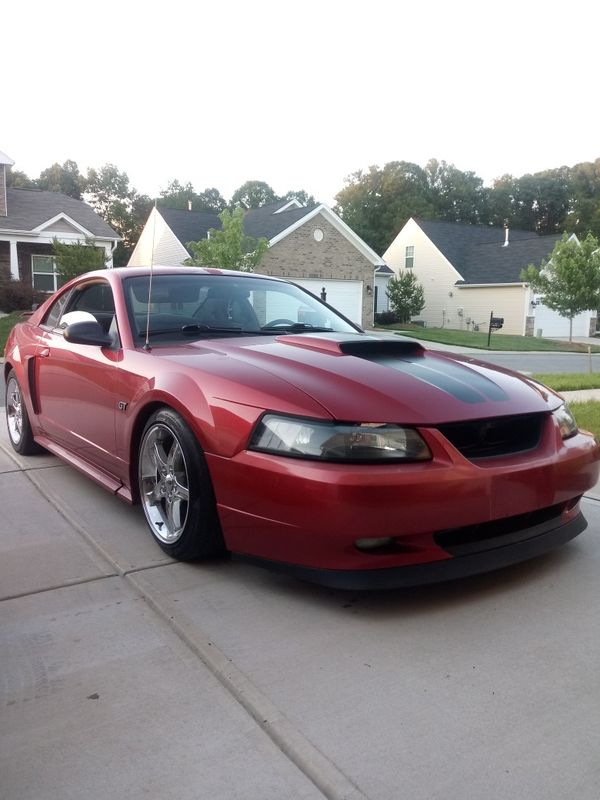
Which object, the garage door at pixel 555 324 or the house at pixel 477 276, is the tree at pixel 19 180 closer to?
the house at pixel 477 276

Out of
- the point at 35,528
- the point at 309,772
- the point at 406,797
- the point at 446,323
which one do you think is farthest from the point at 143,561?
the point at 446,323

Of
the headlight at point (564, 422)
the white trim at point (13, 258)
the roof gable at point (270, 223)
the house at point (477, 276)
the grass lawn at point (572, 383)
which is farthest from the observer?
the house at point (477, 276)

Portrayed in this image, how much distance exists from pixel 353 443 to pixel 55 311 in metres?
3.37

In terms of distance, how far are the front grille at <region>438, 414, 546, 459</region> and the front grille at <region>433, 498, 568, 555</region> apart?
283mm

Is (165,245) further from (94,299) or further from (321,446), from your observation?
(321,446)

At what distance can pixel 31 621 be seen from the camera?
2.86 m

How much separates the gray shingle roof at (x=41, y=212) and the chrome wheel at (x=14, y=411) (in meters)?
21.4

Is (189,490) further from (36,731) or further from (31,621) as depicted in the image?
(36,731)

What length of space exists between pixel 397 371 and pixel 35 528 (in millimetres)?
2219

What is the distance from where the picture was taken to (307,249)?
90.9 feet

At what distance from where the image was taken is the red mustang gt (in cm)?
272

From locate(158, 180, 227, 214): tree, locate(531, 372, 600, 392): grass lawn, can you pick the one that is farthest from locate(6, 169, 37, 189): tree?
locate(531, 372, 600, 392): grass lawn

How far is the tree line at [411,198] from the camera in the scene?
54.6 meters

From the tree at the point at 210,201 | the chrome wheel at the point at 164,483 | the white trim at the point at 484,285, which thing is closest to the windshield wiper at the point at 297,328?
the chrome wheel at the point at 164,483
